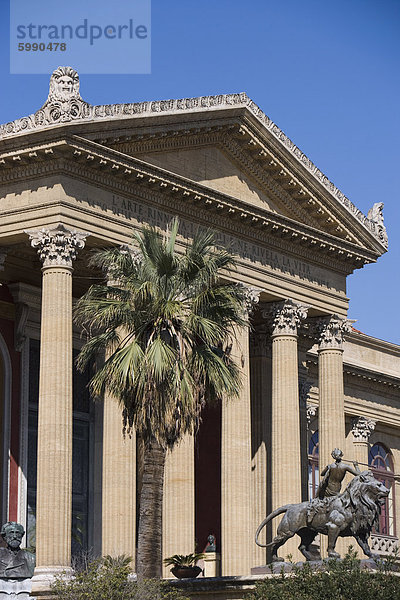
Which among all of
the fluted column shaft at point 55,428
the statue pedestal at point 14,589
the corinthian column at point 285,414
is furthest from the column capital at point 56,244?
the statue pedestal at point 14,589

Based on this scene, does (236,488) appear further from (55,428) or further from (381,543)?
(381,543)

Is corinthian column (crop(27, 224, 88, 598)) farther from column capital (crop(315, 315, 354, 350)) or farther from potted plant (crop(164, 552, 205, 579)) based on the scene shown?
column capital (crop(315, 315, 354, 350))

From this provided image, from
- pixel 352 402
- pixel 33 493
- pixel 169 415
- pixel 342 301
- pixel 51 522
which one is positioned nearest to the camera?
pixel 169 415

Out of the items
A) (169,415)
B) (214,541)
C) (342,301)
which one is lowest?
(214,541)

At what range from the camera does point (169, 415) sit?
97.2 feet

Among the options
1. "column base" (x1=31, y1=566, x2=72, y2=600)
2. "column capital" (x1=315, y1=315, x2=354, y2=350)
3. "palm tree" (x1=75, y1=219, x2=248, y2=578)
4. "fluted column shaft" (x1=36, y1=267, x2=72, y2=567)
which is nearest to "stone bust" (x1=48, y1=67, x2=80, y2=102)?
"fluted column shaft" (x1=36, y1=267, x2=72, y2=567)

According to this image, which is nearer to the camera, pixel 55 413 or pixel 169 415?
pixel 169 415

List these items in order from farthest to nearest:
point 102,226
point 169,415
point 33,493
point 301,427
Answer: point 301,427, point 33,493, point 102,226, point 169,415

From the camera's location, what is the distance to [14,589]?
22.6 m

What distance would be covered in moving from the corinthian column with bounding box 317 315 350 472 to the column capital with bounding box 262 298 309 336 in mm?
1850

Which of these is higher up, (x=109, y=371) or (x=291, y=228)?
(x=291, y=228)

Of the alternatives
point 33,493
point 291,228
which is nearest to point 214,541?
point 33,493

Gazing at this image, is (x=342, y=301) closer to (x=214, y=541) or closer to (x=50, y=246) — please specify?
(x=214, y=541)

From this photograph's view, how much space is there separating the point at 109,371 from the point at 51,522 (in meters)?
5.55
